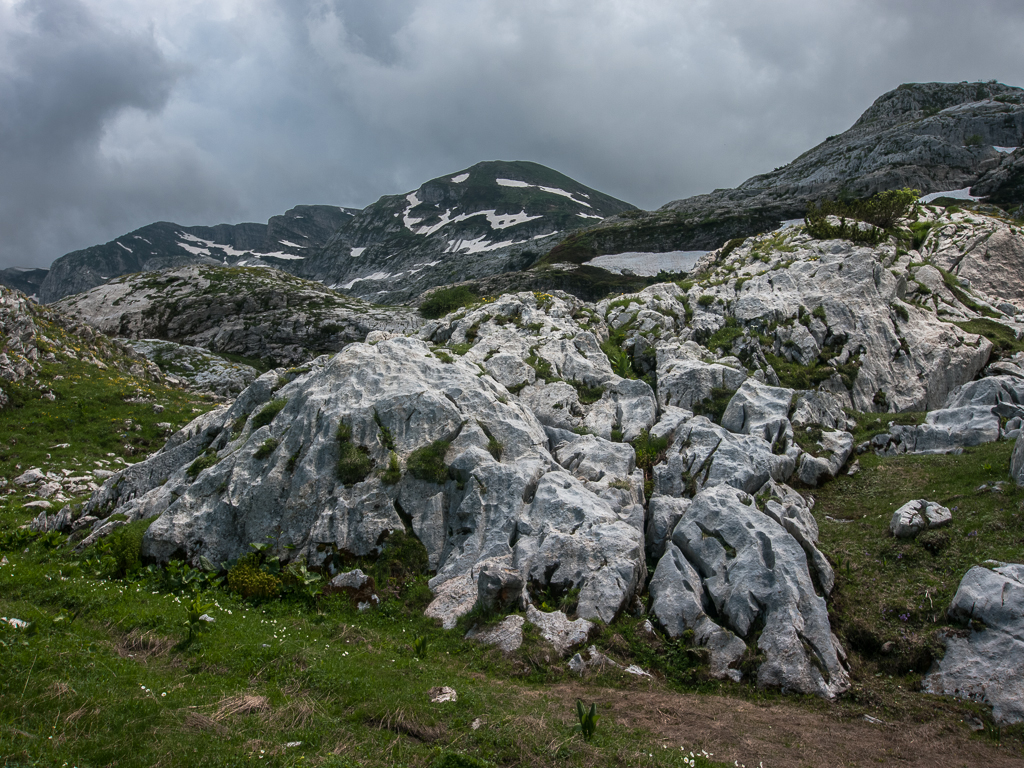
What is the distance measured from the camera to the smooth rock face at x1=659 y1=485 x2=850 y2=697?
12977 millimetres

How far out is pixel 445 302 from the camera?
268ft

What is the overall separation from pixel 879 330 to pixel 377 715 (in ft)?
128

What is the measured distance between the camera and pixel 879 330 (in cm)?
3434

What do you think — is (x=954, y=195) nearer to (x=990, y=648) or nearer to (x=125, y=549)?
(x=990, y=648)

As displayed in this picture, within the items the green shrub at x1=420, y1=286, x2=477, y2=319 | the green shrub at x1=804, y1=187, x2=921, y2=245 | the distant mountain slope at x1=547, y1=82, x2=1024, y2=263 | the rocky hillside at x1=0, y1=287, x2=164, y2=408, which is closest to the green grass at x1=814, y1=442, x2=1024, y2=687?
the green shrub at x1=804, y1=187, x2=921, y2=245

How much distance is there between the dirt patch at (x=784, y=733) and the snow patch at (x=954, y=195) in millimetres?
104547

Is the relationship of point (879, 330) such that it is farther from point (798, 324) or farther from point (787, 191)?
point (787, 191)

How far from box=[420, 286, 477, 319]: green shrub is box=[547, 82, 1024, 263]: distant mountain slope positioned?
2487cm

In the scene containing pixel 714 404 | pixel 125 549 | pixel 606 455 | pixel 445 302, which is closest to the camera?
pixel 125 549

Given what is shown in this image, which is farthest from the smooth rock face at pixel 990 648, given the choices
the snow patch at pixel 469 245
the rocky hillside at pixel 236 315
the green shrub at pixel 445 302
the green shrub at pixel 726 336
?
the snow patch at pixel 469 245

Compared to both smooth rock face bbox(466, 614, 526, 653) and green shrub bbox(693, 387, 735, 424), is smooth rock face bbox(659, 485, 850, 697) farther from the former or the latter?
green shrub bbox(693, 387, 735, 424)

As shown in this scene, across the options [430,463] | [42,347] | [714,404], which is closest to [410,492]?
[430,463]

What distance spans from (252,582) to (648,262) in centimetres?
8743

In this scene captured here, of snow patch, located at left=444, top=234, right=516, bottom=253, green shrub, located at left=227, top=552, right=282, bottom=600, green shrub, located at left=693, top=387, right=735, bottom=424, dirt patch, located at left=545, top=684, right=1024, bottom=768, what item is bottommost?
dirt patch, located at left=545, top=684, right=1024, bottom=768
